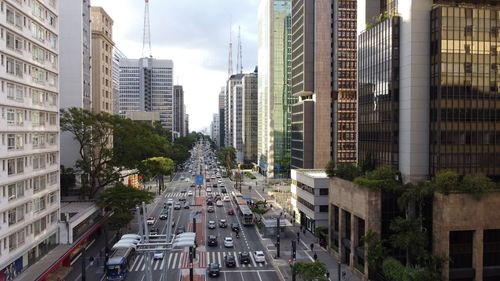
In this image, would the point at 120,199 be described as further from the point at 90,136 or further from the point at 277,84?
the point at 277,84

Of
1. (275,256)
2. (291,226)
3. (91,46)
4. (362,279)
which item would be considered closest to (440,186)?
(362,279)

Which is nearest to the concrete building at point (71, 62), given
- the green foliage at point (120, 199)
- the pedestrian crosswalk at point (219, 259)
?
the green foliage at point (120, 199)

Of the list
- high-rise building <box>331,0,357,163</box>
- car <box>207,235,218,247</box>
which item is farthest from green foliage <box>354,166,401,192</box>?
high-rise building <box>331,0,357,163</box>

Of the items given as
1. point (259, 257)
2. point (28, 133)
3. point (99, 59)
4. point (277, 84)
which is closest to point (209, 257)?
point (259, 257)

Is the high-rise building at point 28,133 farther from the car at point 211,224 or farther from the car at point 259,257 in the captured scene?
the car at point 211,224

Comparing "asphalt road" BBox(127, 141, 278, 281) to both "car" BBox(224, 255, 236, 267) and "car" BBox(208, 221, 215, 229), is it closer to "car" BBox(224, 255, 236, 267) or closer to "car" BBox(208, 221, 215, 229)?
"car" BBox(224, 255, 236, 267)
